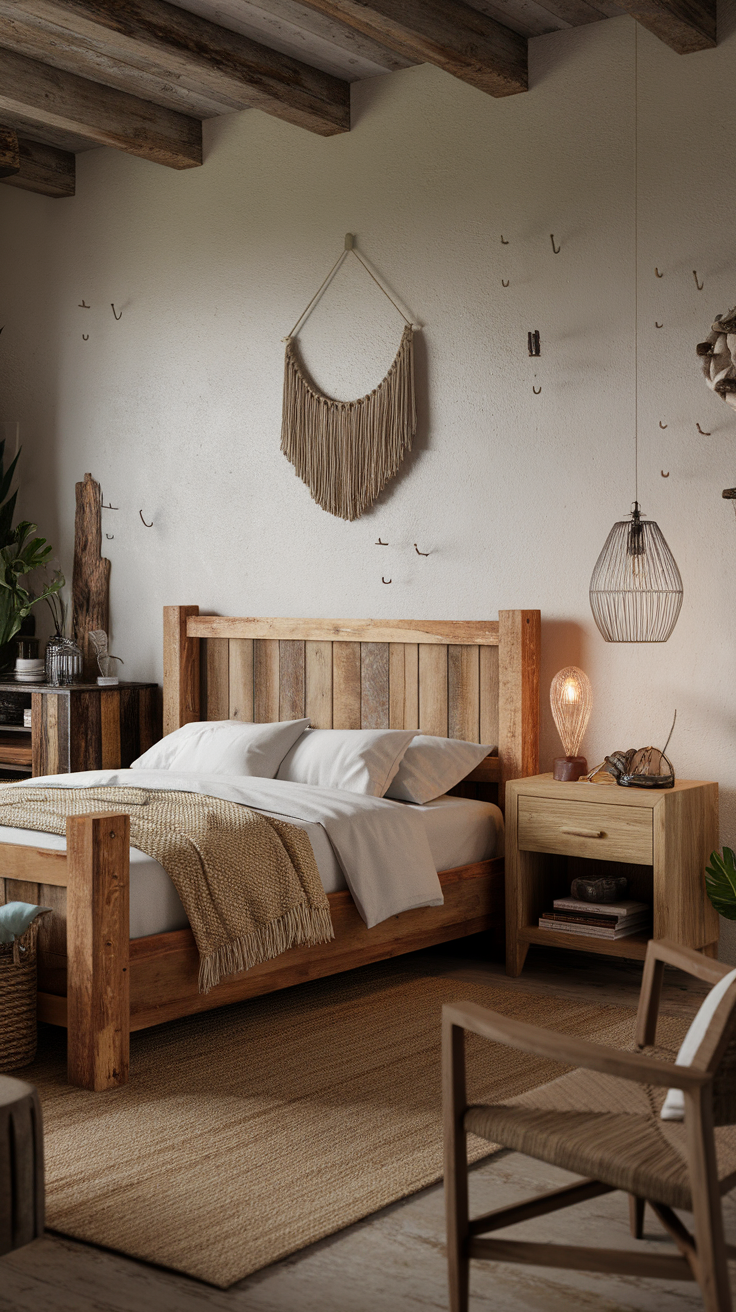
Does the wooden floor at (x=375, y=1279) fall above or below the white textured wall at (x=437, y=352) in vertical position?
below

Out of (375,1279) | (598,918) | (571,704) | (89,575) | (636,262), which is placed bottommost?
(375,1279)

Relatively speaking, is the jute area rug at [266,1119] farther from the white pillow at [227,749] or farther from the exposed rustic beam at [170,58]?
the exposed rustic beam at [170,58]

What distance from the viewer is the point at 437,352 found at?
466 cm

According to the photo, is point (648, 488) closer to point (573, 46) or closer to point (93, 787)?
point (573, 46)

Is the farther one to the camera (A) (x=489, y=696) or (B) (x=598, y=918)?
(A) (x=489, y=696)

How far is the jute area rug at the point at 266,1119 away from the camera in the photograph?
236 cm

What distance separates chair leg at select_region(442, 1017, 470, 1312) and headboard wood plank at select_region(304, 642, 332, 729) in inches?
115

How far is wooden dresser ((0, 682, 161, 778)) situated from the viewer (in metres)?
5.09

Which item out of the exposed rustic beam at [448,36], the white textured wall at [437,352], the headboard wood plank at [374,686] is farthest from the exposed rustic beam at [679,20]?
the headboard wood plank at [374,686]

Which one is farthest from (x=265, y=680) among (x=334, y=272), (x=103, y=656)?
(x=334, y=272)

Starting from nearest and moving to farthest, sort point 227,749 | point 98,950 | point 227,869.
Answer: point 98,950
point 227,869
point 227,749

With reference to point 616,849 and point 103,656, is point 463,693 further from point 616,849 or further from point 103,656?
point 103,656

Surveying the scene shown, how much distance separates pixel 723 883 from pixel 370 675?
151 centimetres

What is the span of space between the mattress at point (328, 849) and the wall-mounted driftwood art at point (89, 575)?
2.03m
